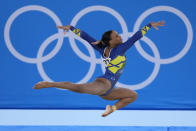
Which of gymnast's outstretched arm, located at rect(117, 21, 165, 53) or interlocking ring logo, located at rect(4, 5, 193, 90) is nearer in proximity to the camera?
gymnast's outstretched arm, located at rect(117, 21, 165, 53)

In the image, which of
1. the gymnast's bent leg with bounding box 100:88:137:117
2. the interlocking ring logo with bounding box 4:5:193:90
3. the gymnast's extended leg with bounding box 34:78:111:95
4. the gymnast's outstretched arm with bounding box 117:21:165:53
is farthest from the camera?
the interlocking ring logo with bounding box 4:5:193:90

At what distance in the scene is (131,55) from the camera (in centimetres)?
781

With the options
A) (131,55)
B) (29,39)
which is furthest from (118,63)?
(29,39)

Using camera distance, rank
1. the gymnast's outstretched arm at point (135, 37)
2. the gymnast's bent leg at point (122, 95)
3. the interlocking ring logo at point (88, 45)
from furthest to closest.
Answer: the interlocking ring logo at point (88, 45) → the gymnast's bent leg at point (122, 95) → the gymnast's outstretched arm at point (135, 37)

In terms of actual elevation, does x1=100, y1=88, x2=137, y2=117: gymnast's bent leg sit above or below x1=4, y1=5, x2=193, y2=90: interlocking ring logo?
below

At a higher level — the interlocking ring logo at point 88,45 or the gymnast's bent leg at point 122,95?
the interlocking ring logo at point 88,45

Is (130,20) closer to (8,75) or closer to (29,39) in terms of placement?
(29,39)

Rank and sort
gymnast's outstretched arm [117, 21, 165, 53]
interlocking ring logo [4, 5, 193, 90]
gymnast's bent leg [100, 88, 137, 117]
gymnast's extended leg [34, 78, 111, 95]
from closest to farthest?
gymnast's extended leg [34, 78, 111, 95]
gymnast's outstretched arm [117, 21, 165, 53]
gymnast's bent leg [100, 88, 137, 117]
interlocking ring logo [4, 5, 193, 90]

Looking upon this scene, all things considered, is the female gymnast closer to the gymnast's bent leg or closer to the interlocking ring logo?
the gymnast's bent leg

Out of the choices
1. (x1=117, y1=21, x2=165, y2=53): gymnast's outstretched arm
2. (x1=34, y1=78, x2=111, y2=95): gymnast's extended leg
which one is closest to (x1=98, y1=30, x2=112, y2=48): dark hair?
(x1=117, y1=21, x2=165, y2=53): gymnast's outstretched arm

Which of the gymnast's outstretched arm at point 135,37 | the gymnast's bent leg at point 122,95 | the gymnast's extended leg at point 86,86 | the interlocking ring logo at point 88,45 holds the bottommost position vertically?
the gymnast's bent leg at point 122,95

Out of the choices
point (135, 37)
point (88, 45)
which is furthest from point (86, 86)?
point (88, 45)

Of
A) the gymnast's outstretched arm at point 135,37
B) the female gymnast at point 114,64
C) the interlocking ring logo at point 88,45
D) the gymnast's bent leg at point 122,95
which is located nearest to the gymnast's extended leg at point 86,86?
the female gymnast at point 114,64

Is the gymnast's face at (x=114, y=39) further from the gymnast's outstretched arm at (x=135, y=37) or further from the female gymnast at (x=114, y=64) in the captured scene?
the gymnast's outstretched arm at (x=135, y=37)
